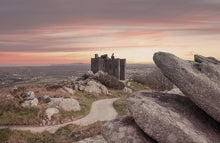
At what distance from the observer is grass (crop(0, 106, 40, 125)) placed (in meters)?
22.5

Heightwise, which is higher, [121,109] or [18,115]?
[18,115]

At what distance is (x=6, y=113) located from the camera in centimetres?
2364

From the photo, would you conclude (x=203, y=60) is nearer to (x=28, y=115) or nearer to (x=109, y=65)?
(x=28, y=115)

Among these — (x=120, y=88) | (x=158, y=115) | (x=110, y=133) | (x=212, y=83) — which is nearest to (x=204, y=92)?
(x=212, y=83)

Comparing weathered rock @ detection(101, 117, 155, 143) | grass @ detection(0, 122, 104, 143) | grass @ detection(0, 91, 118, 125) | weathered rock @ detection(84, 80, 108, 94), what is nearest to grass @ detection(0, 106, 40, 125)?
grass @ detection(0, 91, 118, 125)

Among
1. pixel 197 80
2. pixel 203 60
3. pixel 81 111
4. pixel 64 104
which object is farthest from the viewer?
pixel 81 111

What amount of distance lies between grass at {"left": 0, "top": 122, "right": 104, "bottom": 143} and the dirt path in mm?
1700

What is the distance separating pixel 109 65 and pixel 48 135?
3680 centimetres

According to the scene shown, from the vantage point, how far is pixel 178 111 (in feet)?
29.5

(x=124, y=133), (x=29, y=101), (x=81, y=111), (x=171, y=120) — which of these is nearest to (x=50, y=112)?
(x=29, y=101)

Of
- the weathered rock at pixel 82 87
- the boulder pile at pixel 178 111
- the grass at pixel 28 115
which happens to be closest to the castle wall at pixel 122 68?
the weathered rock at pixel 82 87

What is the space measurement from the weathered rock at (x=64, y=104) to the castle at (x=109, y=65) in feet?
84.7

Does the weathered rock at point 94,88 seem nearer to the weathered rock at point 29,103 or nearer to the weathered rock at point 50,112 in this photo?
the weathered rock at point 50,112

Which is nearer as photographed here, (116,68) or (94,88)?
(94,88)
